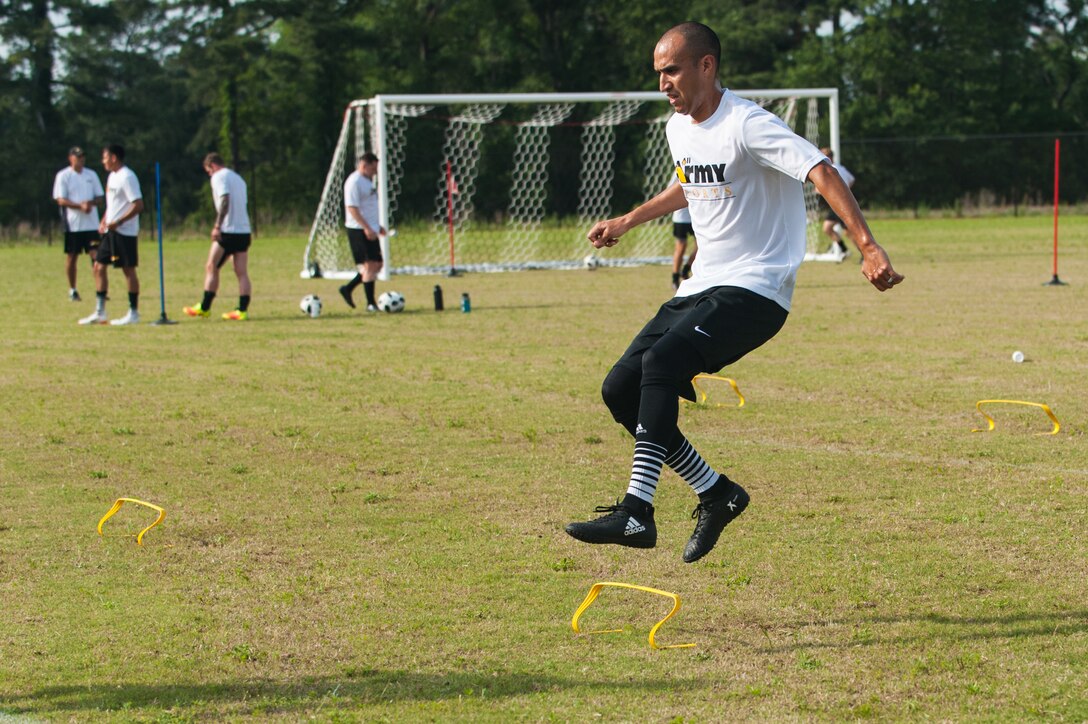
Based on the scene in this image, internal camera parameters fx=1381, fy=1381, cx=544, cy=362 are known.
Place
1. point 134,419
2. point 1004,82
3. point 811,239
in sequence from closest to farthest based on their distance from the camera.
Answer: point 134,419 < point 811,239 < point 1004,82

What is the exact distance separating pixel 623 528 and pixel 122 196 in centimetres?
1191

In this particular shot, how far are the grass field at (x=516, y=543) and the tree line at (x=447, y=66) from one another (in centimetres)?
3898

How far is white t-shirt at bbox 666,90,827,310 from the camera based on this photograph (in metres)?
5.12

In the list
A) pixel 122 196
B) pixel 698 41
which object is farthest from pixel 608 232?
pixel 122 196

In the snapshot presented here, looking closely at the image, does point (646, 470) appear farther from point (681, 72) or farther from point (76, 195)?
point (76, 195)

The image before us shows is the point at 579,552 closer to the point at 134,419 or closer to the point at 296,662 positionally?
the point at 296,662

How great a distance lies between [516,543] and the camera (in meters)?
6.05

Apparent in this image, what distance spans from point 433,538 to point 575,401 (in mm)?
3970

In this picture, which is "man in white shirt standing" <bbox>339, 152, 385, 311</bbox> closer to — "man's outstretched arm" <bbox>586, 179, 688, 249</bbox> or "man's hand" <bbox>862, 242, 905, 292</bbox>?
"man's outstretched arm" <bbox>586, 179, 688, 249</bbox>

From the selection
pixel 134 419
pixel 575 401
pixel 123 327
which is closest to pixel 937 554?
pixel 575 401

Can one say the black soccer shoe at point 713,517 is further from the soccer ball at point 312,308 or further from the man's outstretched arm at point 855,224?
the soccer ball at point 312,308

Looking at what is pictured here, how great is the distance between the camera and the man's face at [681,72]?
513 centimetres

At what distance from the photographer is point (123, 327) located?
1575 cm

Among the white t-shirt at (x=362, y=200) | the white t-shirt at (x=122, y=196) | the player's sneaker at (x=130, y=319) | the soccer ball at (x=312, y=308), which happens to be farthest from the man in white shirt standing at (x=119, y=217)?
the white t-shirt at (x=362, y=200)
